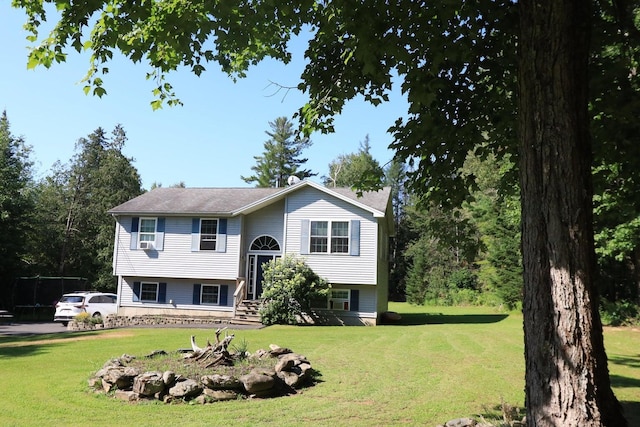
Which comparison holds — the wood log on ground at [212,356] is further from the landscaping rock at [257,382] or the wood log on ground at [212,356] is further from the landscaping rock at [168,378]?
the landscaping rock at [257,382]

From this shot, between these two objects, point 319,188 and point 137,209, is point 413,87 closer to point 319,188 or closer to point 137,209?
point 319,188

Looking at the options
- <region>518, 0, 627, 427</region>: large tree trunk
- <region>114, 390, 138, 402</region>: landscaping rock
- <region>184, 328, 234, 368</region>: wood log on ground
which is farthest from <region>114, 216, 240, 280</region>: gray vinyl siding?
<region>518, 0, 627, 427</region>: large tree trunk

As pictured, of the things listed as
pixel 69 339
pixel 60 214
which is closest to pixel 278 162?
pixel 60 214

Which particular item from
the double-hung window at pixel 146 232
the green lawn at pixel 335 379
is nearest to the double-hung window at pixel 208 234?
the double-hung window at pixel 146 232

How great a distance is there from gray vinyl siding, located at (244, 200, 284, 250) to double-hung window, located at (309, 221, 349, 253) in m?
2.09

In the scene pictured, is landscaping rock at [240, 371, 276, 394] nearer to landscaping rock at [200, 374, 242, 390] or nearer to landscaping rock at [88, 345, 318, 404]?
landscaping rock at [88, 345, 318, 404]

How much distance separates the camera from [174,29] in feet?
16.4

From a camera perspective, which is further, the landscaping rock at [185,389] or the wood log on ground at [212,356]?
the wood log on ground at [212,356]

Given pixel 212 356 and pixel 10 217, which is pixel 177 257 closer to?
pixel 10 217

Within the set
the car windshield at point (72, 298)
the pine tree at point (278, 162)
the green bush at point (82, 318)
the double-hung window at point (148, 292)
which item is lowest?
the green bush at point (82, 318)

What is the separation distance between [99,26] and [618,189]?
768cm

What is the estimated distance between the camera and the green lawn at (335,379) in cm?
727

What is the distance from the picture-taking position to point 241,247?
23484 mm

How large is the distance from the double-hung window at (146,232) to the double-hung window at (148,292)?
6.93 ft
